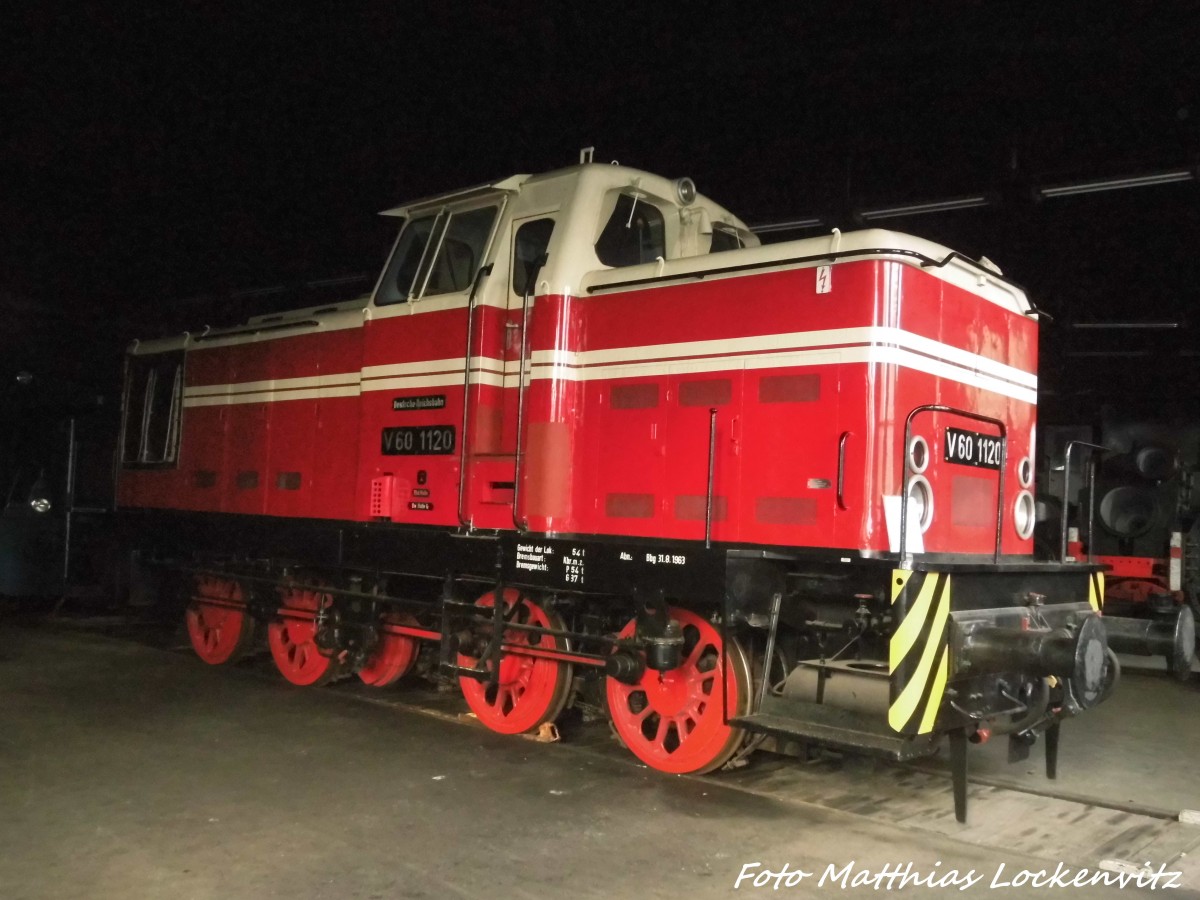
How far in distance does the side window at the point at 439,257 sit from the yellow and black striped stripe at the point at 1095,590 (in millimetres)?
4089

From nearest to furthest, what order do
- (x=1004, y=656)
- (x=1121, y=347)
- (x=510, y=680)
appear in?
(x=1004, y=656) < (x=510, y=680) < (x=1121, y=347)

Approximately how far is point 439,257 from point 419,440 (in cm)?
123

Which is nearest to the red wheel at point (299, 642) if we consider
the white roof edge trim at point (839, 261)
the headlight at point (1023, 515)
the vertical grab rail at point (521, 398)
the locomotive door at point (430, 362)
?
the locomotive door at point (430, 362)

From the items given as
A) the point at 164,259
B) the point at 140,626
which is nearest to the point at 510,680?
the point at 140,626

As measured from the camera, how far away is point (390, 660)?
7758mm

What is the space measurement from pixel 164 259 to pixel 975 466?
11.1 m

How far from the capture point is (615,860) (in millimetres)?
4348

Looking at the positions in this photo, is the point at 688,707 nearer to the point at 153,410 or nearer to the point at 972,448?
the point at 972,448

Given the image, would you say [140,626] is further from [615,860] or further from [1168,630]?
[1168,630]

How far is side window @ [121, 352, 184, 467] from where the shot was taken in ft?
30.6

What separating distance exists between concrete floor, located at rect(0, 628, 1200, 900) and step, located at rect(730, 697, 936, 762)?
40 cm

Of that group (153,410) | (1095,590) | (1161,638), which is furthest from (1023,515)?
(153,410)

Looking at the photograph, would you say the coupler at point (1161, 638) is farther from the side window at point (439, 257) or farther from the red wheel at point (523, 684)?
the side window at point (439, 257)

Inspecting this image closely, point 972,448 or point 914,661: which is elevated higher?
point 972,448
